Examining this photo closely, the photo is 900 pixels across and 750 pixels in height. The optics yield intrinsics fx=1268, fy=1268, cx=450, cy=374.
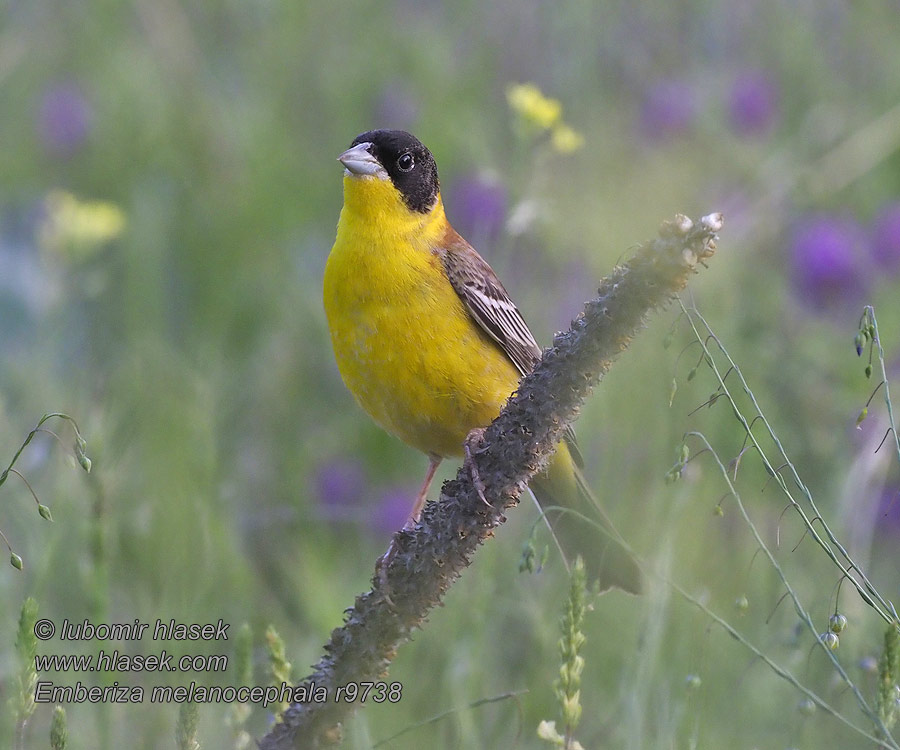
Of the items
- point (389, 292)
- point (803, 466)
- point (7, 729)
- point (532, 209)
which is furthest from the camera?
point (803, 466)

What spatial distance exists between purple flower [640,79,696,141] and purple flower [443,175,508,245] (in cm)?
117

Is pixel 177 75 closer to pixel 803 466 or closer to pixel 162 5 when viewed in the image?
pixel 162 5

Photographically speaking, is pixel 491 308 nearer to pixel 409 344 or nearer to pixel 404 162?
pixel 409 344

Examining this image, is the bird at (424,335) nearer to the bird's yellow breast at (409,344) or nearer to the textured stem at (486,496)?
the bird's yellow breast at (409,344)

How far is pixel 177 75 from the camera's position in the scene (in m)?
7.84

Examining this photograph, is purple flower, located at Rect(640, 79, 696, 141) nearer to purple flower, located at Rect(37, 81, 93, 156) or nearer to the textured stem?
purple flower, located at Rect(37, 81, 93, 156)

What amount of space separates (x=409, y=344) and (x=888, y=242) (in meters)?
3.21

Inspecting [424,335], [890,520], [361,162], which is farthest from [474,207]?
[424,335]

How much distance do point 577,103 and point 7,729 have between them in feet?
18.1

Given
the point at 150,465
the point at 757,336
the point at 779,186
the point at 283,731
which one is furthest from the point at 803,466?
the point at 283,731

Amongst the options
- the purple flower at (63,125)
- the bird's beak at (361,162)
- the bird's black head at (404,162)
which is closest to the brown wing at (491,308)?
the bird's black head at (404,162)

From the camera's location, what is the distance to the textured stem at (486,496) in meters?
2.32

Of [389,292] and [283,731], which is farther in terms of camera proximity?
[389,292]

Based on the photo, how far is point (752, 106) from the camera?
6988 millimetres
